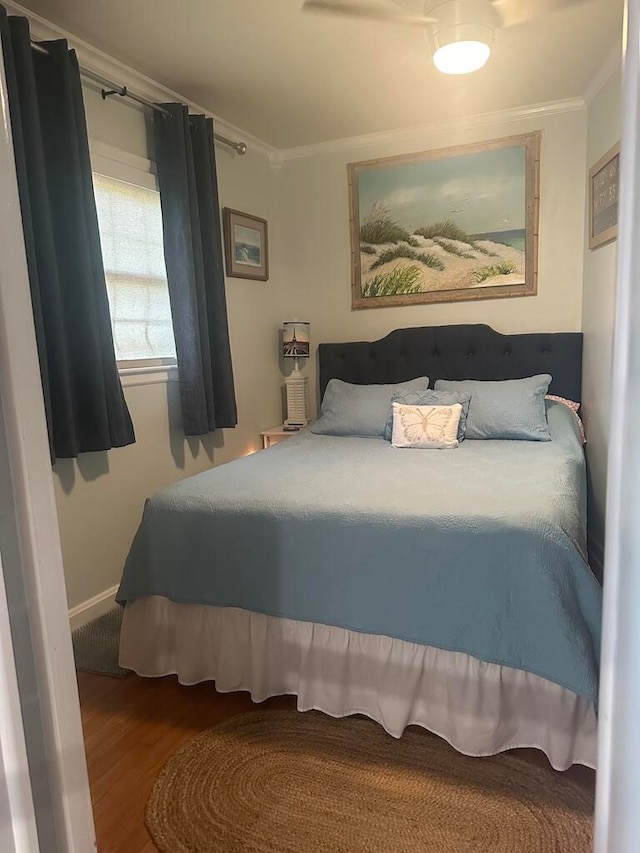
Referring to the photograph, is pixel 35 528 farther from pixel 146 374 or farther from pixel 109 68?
pixel 109 68

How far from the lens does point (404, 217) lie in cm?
380


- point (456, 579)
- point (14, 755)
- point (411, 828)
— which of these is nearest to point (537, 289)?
point (456, 579)

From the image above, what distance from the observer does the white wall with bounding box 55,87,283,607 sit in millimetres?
2678

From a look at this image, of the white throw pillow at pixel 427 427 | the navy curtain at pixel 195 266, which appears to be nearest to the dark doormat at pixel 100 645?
the navy curtain at pixel 195 266

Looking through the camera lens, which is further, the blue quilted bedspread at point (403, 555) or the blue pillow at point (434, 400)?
the blue pillow at point (434, 400)

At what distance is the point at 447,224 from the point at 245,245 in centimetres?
127

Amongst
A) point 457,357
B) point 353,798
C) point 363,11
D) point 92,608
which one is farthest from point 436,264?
point 353,798

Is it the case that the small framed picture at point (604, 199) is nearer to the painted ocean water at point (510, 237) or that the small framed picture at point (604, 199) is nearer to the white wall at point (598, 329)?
the white wall at point (598, 329)

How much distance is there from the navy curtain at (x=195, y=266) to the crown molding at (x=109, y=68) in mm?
121

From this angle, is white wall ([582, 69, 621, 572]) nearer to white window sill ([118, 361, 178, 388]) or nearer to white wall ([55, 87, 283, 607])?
white wall ([55, 87, 283, 607])

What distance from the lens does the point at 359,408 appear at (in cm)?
338

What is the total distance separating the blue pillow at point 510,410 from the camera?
9.88 feet

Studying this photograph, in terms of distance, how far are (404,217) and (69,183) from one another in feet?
6.95

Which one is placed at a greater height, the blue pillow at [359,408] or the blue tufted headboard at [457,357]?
the blue tufted headboard at [457,357]
